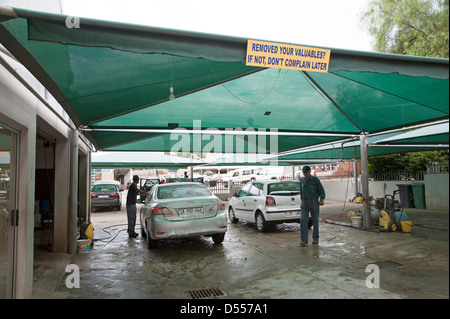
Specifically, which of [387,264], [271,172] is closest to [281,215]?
[387,264]

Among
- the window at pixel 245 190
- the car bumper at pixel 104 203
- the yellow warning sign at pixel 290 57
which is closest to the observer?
the yellow warning sign at pixel 290 57

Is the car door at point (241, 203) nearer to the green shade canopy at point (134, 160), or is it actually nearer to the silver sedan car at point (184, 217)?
the silver sedan car at point (184, 217)

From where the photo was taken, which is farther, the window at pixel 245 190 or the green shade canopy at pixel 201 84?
the window at pixel 245 190

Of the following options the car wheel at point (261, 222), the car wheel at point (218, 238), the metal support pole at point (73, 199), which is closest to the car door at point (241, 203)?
the car wheel at point (261, 222)

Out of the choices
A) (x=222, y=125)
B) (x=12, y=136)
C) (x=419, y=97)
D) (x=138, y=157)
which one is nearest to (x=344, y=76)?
(x=419, y=97)

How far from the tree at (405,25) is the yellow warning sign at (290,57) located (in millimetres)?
12753

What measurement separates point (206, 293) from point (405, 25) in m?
17.6

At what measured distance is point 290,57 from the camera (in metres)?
3.47

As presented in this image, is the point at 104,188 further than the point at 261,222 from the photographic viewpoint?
Yes

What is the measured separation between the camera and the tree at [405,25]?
14070 mm

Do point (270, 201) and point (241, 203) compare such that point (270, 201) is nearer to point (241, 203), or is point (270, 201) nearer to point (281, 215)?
point (281, 215)

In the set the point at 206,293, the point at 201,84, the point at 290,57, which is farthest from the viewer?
the point at 201,84
